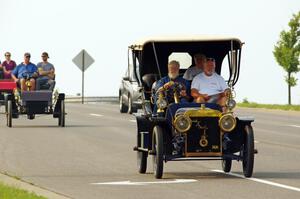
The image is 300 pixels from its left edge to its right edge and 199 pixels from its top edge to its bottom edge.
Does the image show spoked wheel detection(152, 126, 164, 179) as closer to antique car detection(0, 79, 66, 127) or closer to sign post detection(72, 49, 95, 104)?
antique car detection(0, 79, 66, 127)

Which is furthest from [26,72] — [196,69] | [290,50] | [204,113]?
[290,50]

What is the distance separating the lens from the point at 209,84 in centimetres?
1723

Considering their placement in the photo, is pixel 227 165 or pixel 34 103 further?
pixel 34 103

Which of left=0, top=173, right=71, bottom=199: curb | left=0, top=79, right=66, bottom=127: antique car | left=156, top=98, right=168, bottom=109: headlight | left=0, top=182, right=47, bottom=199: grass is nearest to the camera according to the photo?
left=0, top=182, right=47, bottom=199: grass

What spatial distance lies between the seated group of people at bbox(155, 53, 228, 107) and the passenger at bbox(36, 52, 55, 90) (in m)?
14.8

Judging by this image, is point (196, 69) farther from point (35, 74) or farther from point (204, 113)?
point (35, 74)

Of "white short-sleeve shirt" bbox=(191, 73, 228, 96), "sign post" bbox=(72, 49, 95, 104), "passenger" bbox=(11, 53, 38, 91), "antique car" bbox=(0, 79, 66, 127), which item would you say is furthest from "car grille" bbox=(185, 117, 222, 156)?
"sign post" bbox=(72, 49, 95, 104)

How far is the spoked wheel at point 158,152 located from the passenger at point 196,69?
172 cm

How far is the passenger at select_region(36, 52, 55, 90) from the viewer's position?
105ft

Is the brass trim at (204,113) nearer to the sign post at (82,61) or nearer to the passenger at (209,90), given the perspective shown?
the passenger at (209,90)

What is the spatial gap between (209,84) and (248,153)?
1.60 metres

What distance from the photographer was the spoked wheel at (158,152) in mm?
15969

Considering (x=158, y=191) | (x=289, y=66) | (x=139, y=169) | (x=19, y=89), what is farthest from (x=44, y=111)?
(x=289, y=66)

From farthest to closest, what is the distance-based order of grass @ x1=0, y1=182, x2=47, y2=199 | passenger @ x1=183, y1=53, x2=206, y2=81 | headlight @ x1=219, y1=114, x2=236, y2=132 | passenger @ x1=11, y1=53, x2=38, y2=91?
passenger @ x1=11, y1=53, x2=38, y2=91 → passenger @ x1=183, y1=53, x2=206, y2=81 → headlight @ x1=219, y1=114, x2=236, y2=132 → grass @ x1=0, y1=182, x2=47, y2=199
